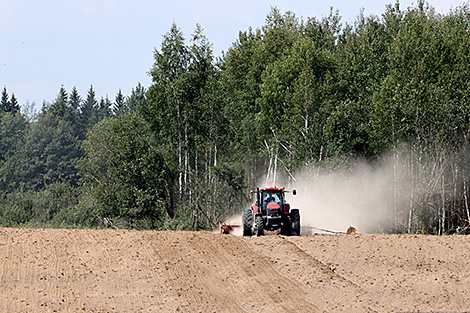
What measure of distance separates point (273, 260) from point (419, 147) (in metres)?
24.1

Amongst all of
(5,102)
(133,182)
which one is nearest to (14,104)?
(5,102)

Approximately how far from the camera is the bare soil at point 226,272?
16.5m

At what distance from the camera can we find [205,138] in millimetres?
50938

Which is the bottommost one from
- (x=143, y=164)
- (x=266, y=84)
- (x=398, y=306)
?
(x=398, y=306)

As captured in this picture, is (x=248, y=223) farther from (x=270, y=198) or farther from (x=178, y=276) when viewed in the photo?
(x=178, y=276)

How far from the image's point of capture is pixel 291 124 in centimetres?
4466

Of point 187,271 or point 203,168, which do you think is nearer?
point 187,271

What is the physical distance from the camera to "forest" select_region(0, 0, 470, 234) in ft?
136

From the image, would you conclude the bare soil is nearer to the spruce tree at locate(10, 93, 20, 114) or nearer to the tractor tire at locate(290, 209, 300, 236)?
the tractor tire at locate(290, 209, 300, 236)

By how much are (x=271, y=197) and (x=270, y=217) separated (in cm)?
118

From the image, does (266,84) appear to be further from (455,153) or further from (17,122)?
(17,122)

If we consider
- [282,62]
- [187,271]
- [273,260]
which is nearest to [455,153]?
[282,62]

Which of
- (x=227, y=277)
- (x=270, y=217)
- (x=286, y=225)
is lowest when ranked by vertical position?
(x=227, y=277)

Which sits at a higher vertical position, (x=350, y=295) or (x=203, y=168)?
(x=203, y=168)
